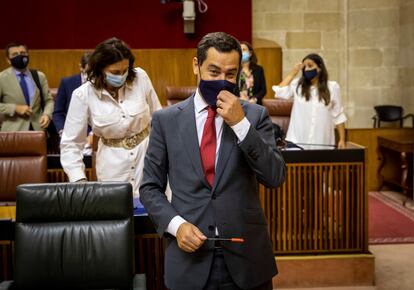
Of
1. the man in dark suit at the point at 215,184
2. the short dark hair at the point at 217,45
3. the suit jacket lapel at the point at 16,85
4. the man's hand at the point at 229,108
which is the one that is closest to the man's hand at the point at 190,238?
the man in dark suit at the point at 215,184

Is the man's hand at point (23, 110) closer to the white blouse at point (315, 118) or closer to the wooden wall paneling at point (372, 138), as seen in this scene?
the white blouse at point (315, 118)

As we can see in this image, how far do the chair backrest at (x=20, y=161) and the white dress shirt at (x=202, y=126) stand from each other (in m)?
2.33

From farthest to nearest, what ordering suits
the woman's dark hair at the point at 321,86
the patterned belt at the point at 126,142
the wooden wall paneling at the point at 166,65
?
the wooden wall paneling at the point at 166,65 → the woman's dark hair at the point at 321,86 → the patterned belt at the point at 126,142

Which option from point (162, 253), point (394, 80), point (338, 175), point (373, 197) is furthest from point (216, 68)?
point (394, 80)

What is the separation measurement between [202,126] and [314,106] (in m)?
3.06

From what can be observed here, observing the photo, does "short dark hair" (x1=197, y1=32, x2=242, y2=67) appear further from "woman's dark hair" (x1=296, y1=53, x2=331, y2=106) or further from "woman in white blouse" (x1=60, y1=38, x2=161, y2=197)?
"woman's dark hair" (x1=296, y1=53, x2=331, y2=106)

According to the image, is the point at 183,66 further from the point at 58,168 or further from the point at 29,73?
the point at 58,168

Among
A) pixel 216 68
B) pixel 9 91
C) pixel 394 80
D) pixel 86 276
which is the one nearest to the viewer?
pixel 216 68

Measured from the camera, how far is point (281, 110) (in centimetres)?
566

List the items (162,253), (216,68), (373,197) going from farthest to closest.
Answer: (373,197) → (162,253) → (216,68)

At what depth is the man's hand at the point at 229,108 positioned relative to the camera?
1.83 m

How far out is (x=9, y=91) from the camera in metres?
5.52

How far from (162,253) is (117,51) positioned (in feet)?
3.13

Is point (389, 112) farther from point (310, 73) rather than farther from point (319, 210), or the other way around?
→ point (319, 210)
